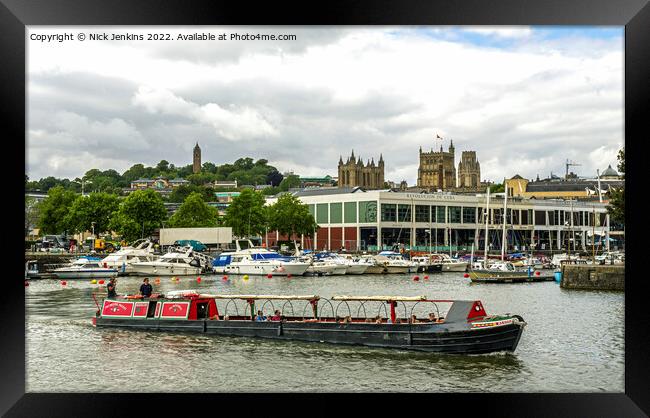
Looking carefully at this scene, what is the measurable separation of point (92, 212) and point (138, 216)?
4.74 m

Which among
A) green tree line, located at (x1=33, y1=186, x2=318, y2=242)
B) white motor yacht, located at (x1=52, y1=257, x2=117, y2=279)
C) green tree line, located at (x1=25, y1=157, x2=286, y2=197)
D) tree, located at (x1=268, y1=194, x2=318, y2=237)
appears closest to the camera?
white motor yacht, located at (x1=52, y1=257, x2=117, y2=279)

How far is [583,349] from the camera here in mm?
22172

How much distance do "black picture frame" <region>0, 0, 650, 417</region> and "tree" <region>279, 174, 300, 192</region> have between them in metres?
145

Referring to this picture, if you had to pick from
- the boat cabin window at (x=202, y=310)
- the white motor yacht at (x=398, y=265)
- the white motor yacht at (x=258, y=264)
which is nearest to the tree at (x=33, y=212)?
the white motor yacht at (x=258, y=264)

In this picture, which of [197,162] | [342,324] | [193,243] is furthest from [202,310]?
[197,162]

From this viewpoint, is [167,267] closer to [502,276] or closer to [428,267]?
[428,267]

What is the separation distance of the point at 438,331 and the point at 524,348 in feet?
11.5

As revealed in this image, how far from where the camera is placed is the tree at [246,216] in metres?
85.3

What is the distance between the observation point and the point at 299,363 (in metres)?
19.8

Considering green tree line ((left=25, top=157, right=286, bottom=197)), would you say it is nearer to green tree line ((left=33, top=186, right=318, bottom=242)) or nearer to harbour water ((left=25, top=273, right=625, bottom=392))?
green tree line ((left=33, top=186, right=318, bottom=242))

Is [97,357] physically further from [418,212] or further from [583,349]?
[418,212]

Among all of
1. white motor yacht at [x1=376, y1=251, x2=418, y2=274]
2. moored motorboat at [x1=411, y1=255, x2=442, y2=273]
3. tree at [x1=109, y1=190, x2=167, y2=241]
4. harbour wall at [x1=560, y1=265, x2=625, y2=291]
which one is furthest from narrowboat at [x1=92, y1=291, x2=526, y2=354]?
tree at [x1=109, y1=190, x2=167, y2=241]

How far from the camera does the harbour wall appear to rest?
42.0 meters
